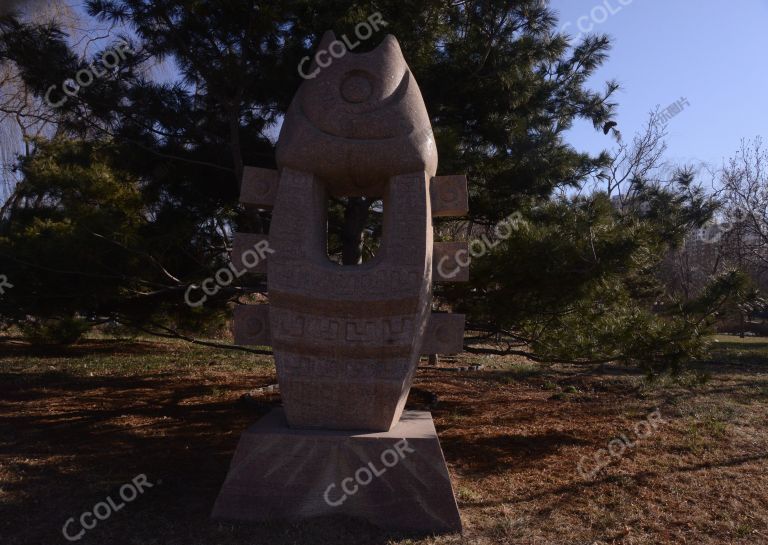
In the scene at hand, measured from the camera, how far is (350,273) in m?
3.41

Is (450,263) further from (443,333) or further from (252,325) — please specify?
(252,325)

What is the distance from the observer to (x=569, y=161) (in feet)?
19.0

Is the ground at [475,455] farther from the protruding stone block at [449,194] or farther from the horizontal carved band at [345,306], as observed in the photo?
the protruding stone block at [449,194]

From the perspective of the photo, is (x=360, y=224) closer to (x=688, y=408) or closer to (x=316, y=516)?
(x=316, y=516)

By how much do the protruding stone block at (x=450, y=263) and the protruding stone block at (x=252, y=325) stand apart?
1.04 metres

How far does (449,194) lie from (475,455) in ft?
7.20

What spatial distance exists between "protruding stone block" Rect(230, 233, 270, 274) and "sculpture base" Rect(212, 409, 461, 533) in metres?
0.96

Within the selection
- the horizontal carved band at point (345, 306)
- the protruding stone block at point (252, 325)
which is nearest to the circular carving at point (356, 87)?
the horizontal carved band at point (345, 306)

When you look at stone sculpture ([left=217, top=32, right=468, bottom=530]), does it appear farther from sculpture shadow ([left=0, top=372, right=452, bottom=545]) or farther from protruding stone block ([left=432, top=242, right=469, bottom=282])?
sculpture shadow ([left=0, top=372, right=452, bottom=545])

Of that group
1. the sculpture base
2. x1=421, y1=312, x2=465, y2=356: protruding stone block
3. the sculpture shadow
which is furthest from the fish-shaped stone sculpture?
the sculpture shadow

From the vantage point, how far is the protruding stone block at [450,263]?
364 cm

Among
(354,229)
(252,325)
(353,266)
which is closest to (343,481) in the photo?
(252,325)

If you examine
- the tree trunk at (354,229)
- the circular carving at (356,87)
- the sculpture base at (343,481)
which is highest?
the circular carving at (356,87)

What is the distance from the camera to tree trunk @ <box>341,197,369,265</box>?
18.3ft
